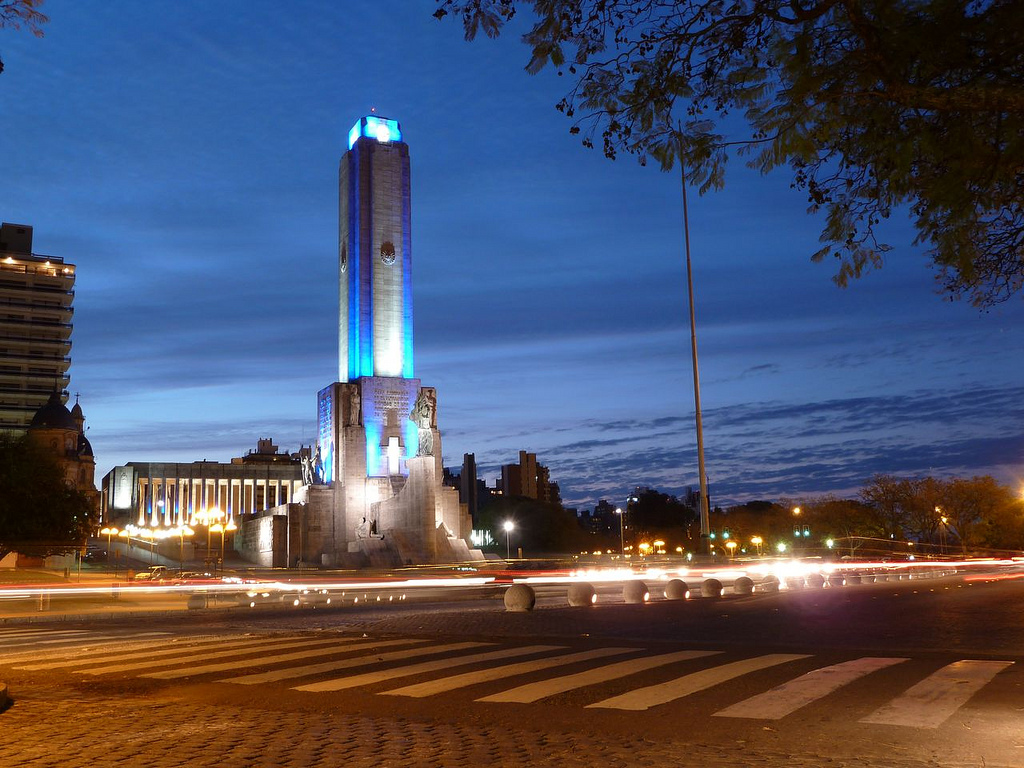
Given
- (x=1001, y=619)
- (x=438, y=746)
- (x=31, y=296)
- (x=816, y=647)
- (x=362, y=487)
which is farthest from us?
(x=31, y=296)

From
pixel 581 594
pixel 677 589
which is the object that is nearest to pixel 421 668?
pixel 581 594

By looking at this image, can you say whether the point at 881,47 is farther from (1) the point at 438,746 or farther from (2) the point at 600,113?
(1) the point at 438,746

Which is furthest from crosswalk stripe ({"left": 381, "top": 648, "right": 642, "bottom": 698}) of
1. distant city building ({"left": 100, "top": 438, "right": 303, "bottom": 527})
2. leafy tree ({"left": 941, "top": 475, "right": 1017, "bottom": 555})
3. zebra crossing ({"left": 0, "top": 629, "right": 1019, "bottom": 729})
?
distant city building ({"left": 100, "top": 438, "right": 303, "bottom": 527})

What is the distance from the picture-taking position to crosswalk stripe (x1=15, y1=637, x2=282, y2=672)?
13727mm

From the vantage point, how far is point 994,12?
28.9 feet

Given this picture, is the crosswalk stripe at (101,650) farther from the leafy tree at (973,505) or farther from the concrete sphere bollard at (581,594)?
the leafy tree at (973,505)

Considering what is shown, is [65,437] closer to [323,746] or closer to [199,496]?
[199,496]

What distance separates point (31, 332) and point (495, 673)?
12336 cm

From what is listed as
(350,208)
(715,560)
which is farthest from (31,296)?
(715,560)

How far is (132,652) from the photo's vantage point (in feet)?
49.1

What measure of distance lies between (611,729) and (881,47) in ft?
22.3

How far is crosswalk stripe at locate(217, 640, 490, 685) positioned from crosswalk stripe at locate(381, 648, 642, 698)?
5.64 ft

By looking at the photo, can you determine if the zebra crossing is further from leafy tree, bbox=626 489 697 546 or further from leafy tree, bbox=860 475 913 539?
leafy tree, bbox=626 489 697 546

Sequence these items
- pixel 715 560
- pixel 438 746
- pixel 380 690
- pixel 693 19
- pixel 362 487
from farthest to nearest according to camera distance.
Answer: pixel 362 487
pixel 715 560
pixel 380 690
pixel 693 19
pixel 438 746
